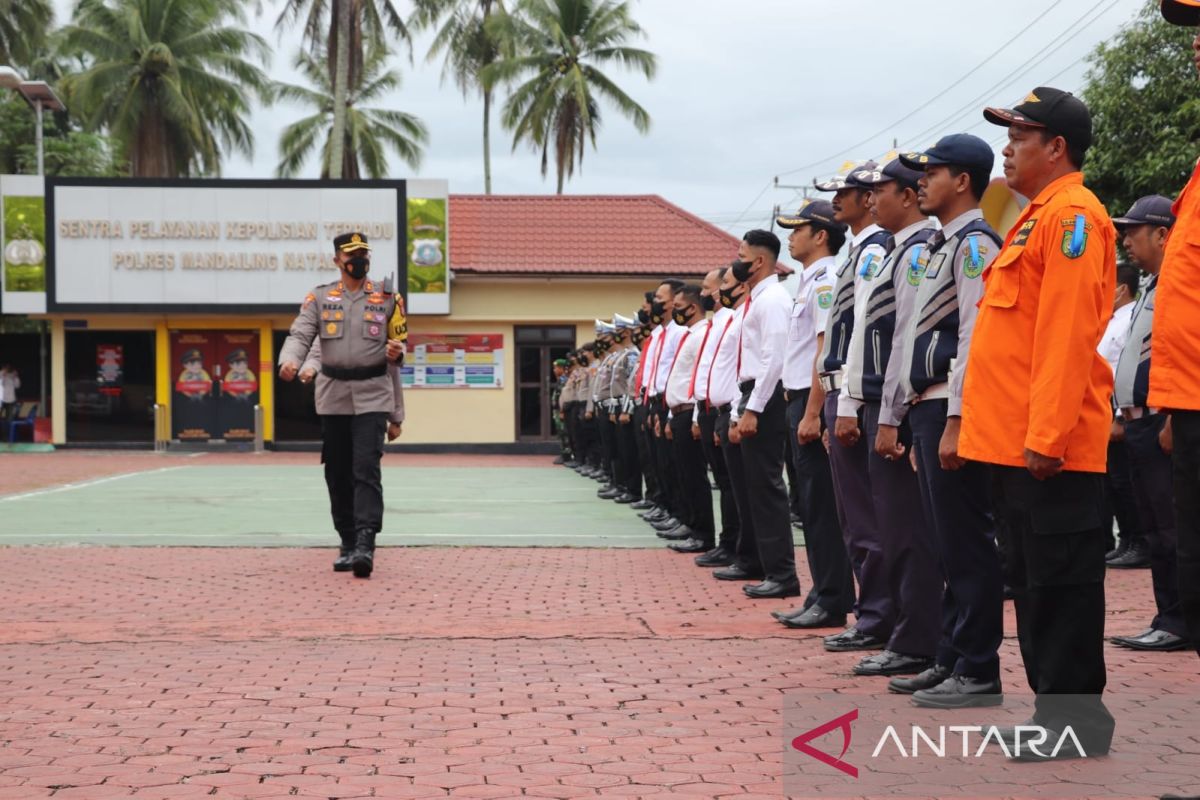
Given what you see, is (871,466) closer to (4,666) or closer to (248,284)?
(4,666)

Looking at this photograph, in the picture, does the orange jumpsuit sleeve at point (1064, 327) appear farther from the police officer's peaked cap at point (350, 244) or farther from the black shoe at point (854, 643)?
the police officer's peaked cap at point (350, 244)

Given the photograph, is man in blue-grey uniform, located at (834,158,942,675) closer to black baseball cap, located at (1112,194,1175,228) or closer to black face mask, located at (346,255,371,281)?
black baseball cap, located at (1112,194,1175,228)

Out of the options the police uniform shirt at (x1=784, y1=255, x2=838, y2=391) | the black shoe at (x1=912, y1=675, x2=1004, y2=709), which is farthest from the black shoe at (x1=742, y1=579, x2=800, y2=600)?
the black shoe at (x1=912, y1=675, x2=1004, y2=709)

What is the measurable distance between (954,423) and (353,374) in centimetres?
572

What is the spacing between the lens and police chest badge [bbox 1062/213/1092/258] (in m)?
4.55

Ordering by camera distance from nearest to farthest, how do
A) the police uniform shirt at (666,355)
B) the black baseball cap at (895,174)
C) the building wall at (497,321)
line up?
the black baseball cap at (895,174)
the police uniform shirt at (666,355)
the building wall at (497,321)

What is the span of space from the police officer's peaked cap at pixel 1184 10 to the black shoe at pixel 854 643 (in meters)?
3.43

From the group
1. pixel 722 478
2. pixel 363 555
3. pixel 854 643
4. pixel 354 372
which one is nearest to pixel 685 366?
pixel 722 478

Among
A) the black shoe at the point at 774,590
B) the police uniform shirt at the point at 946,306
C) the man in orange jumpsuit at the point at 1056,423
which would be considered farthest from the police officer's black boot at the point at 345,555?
the man in orange jumpsuit at the point at 1056,423

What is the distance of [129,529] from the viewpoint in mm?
13070

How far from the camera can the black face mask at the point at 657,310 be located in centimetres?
1338

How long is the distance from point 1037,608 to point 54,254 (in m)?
30.0

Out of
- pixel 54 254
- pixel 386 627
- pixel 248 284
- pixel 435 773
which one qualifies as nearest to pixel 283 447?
pixel 248 284

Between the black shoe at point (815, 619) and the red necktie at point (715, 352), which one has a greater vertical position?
the red necktie at point (715, 352)
